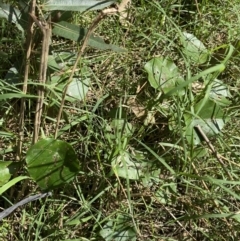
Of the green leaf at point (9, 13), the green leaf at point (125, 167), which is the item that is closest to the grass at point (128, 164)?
the green leaf at point (125, 167)

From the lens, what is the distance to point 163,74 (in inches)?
57.7

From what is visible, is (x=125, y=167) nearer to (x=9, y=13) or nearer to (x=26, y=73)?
(x=26, y=73)

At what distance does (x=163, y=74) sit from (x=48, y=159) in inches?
17.4

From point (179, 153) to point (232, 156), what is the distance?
17 cm

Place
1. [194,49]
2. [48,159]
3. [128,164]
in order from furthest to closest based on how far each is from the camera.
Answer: [194,49]
[128,164]
[48,159]

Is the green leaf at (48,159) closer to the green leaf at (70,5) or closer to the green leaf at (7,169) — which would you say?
the green leaf at (7,169)

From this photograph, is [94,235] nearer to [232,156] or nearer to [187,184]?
[187,184]

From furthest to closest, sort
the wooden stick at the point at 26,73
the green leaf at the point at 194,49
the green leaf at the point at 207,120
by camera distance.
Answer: the green leaf at the point at 194,49 → the green leaf at the point at 207,120 → the wooden stick at the point at 26,73

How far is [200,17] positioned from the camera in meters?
1.66

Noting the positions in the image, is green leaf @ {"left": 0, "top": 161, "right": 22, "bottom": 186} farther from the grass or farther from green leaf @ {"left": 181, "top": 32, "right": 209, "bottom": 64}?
green leaf @ {"left": 181, "top": 32, "right": 209, "bottom": 64}

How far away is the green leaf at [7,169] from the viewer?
131 centimetres

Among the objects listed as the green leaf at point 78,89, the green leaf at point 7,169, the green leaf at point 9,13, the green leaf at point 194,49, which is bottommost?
the green leaf at point 7,169

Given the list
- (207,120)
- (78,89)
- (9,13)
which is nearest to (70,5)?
(9,13)

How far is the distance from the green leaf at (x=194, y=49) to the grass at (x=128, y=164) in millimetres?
22
